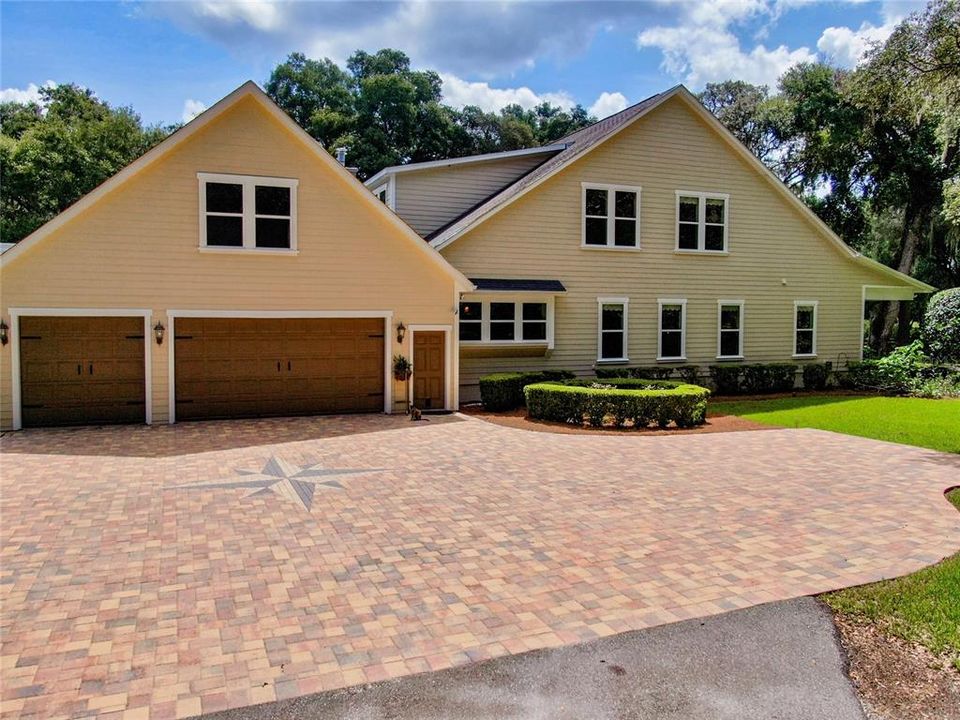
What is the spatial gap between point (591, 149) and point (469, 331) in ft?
21.1

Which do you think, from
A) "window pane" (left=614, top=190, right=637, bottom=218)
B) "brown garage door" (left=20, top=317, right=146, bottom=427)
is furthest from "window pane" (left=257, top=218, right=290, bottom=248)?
"window pane" (left=614, top=190, right=637, bottom=218)

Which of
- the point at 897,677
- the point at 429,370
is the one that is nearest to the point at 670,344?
the point at 429,370

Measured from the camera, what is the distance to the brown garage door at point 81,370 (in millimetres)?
13672

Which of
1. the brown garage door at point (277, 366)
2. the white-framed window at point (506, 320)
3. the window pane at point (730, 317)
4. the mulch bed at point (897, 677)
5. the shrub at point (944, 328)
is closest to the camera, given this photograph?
the mulch bed at point (897, 677)

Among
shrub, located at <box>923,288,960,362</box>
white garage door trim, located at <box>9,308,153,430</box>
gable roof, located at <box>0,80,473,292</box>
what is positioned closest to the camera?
gable roof, located at <box>0,80,473,292</box>

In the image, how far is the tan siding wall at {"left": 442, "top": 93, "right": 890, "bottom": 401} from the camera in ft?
62.6

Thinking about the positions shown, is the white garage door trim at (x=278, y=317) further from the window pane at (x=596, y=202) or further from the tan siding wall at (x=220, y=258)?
the window pane at (x=596, y=202)

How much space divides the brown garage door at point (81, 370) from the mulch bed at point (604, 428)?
770cm

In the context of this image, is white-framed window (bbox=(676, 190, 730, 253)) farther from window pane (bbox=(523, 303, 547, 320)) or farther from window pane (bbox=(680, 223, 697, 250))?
window pane (bbox=(523, 303, 547, 320))

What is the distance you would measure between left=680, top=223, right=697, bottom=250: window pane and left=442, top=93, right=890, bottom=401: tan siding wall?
430 millimetres

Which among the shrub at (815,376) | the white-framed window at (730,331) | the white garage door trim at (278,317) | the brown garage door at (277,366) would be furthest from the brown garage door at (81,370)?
the shrub at (815,376)

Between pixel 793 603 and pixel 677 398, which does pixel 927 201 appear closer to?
pixel 677 398

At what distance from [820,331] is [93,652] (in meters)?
23.6

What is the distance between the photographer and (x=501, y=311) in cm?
1902
